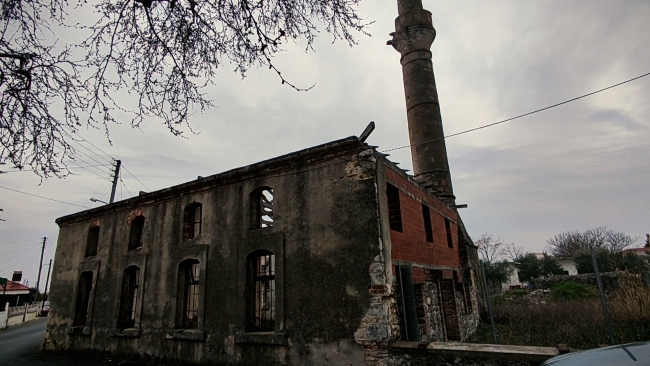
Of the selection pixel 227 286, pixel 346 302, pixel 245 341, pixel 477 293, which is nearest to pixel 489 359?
pixel 346 302

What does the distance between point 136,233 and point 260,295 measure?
589cm

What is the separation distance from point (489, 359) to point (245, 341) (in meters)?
5.17

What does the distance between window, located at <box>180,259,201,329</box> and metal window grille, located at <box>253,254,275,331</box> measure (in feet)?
6.40

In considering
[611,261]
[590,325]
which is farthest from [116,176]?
[611,261]

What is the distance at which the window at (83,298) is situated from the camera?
12.8 meters

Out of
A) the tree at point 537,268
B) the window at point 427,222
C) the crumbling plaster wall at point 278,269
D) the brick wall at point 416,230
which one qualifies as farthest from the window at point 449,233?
the tree at point 537,268

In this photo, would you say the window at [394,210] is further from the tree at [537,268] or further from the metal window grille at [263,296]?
the tree at [537,268]

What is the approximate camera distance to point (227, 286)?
30.0 feet

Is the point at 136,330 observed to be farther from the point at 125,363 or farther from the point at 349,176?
the point at 349,176

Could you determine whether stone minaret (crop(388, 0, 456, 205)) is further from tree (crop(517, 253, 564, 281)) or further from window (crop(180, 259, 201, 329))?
tree (crop(517, 253, 564, 281))

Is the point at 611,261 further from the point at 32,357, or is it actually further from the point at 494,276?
the point at 32,357

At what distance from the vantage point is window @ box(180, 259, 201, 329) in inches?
396

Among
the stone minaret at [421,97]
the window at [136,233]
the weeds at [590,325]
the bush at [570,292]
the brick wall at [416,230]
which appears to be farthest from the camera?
the bush at [570,292]

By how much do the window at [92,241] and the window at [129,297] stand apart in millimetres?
2719
